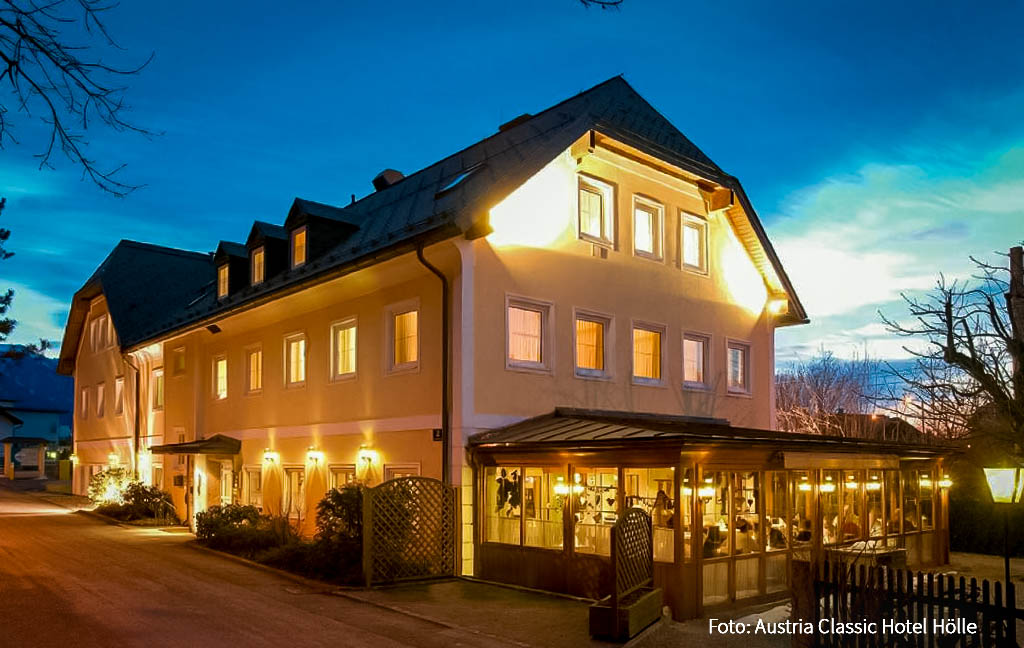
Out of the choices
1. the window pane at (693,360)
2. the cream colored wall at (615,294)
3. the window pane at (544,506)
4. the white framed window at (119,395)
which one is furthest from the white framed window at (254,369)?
the white framed window at (119,395)

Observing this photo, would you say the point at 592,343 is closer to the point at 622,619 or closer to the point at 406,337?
the point at 406,337

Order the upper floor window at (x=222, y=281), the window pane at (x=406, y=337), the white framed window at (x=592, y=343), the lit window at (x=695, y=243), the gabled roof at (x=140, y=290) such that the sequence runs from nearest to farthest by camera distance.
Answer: the window pane at (x=406, y=337)
the white framed window at (x=592, y=343)
the lit window at (x=695, y=243)
the upper floor window at (x=222, y=281)
the gabled roof at (x=140, y=290)

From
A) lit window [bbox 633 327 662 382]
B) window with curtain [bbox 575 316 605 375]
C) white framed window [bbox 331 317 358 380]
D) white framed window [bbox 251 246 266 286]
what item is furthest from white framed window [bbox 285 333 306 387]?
lit window [bbox 633 327 662 382]

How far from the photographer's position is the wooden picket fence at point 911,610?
920cm

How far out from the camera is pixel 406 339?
18422 millimetres

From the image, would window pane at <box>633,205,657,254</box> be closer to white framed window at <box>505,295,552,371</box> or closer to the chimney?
white framed window at <box>505,295,552,371</box>

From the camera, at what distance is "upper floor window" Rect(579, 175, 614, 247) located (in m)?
19.0

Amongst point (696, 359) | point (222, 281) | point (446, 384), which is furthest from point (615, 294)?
point (222, 281)

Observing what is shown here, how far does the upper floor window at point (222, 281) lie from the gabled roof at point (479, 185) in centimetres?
74

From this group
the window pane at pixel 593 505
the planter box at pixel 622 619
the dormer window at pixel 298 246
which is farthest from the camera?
the dormer window at pixel 298 246

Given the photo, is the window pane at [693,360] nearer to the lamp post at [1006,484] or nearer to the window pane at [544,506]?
the window pane at [544,506]

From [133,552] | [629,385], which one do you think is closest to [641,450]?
[629,385]

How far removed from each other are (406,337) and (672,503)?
6439 mm

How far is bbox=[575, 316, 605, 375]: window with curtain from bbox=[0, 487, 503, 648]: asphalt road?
701 cm
